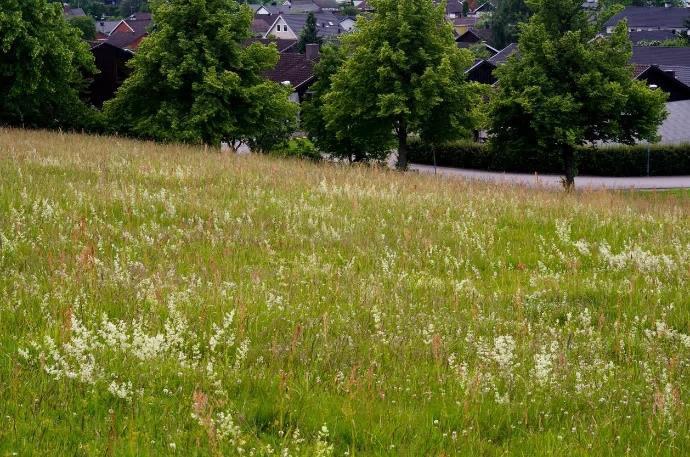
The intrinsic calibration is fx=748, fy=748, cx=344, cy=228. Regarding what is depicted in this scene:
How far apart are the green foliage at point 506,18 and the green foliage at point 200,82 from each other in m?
70.6

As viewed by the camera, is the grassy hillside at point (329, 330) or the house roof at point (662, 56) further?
the house roof at point (662, 56)

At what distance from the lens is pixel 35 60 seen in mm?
32406

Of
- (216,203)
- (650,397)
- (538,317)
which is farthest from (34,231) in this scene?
(650,397)

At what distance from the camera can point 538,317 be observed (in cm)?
605

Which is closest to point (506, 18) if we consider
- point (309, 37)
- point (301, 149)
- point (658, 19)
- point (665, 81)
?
point (309, 37)

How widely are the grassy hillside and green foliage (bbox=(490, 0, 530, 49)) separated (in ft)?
309

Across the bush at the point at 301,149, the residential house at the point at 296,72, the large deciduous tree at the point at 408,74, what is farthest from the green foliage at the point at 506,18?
the large deciduous tree at the point at 408,74

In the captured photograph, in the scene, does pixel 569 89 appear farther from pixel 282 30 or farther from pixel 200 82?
pixel 282 30

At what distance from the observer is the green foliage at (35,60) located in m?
31.9

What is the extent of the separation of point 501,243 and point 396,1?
2817cm

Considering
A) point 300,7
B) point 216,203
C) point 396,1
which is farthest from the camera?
point 300,7

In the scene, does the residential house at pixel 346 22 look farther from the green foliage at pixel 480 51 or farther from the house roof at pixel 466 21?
the green foliage at pixel 480 51

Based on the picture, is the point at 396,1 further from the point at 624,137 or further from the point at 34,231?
the point at 34,231

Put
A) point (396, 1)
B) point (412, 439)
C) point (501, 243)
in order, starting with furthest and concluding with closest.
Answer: point (396, 1), point (501, 243), point (412, 439)
